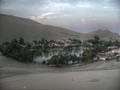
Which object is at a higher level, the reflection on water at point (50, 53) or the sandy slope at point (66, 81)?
the reflection on water at point (50, 53)

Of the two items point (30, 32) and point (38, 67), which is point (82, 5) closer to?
point (30, 32)

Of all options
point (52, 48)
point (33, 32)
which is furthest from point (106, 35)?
point (33, 32)

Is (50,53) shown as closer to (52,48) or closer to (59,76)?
(52,48)

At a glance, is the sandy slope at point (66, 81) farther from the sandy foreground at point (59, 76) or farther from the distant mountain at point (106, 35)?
the distant mountain at point (106, 35)

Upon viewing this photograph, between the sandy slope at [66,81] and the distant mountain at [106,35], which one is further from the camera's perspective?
the distant mountain at [106,35]

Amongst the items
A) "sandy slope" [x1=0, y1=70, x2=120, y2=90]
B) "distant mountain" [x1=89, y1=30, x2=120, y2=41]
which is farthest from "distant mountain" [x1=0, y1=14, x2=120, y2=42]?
"sandy slope" [x1=0, y1=70, x2=120, y2=90]

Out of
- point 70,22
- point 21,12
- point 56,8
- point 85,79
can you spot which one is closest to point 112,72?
point 85,79

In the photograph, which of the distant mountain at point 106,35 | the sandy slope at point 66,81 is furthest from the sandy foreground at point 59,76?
the distant mountain at point 106,35
